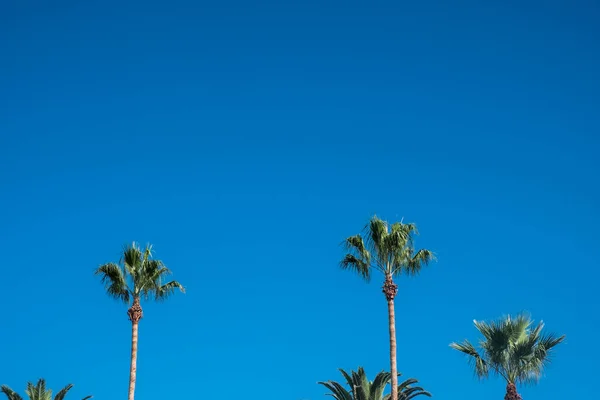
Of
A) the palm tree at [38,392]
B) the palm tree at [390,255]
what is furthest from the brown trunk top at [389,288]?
the palm tree at [38,392]

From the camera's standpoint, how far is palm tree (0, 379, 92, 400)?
6769 centimetres

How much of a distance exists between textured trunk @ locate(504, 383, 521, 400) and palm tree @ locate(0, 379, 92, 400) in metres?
34.6

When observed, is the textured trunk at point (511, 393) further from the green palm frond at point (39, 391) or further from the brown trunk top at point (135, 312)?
the green palm frond at point (39, 391)

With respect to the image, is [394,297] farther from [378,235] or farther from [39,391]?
[39,391]

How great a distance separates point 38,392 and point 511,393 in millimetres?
37641

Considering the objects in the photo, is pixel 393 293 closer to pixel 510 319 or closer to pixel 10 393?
pixel 510 319

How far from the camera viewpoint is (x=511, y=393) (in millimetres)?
49875

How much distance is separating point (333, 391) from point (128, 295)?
1589 cm

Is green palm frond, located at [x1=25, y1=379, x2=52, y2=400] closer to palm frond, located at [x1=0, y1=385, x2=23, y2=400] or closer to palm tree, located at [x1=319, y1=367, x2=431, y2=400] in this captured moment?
palm frond, located at [x1=0, y1=385, x2=23, y2=400]

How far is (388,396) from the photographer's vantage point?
58938mm

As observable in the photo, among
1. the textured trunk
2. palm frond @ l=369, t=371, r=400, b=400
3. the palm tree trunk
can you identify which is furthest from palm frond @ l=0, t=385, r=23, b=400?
the textured trunk

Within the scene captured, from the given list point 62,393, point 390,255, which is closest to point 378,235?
point 390,255

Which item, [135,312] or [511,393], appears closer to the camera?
[511,393]

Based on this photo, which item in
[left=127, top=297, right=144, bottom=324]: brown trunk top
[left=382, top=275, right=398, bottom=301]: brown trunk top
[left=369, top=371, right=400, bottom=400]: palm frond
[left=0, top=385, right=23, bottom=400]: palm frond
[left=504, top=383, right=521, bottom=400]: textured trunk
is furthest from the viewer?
[left=0, top=385, right=23, bottom=400]: palm frond
